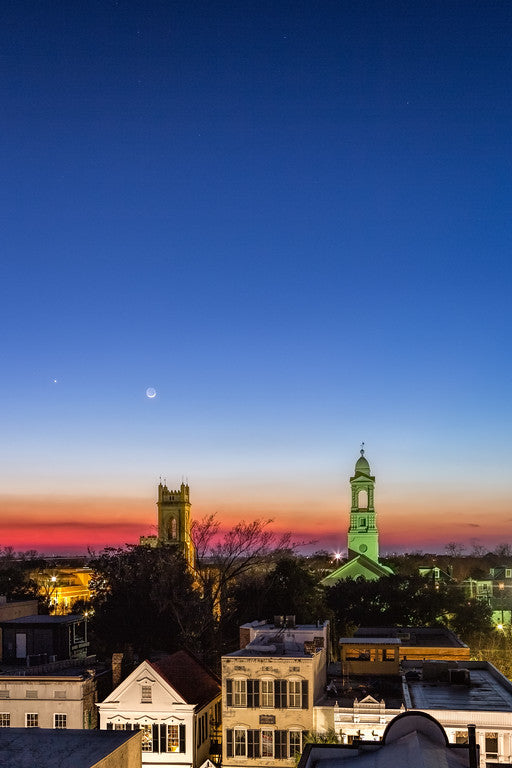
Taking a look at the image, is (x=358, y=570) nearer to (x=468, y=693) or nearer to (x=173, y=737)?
(x=173, y=737)

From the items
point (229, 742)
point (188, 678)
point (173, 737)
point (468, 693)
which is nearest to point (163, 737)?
point (173, 737)

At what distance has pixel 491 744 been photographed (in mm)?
30000

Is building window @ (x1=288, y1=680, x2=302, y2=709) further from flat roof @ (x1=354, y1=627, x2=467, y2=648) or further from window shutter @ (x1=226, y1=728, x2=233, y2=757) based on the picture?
flat roof @ (x1=354, y1=627, x2=467, y2=648)

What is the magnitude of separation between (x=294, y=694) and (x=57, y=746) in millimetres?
15492

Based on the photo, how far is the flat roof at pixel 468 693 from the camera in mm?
31344

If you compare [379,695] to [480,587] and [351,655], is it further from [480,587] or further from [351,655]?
[480,587]

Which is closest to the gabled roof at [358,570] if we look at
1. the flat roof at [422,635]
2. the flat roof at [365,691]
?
the flat roof at [422,635]

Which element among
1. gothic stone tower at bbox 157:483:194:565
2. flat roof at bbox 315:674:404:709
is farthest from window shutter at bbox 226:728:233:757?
gothic stone tower at bbox 157:483:194:565

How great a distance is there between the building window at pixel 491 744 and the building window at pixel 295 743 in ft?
31.7

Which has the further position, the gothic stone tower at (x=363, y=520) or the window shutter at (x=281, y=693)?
the gothic stone tower at (x=363, y=520)

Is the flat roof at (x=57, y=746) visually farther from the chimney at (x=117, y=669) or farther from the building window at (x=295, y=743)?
the chimney at (x=117, y=669)

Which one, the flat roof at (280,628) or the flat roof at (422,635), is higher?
the flat roof at (280,628)

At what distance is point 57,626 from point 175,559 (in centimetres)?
2444

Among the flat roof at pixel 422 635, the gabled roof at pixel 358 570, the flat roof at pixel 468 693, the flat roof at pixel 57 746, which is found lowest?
the gabled roof at pixel 358 570
